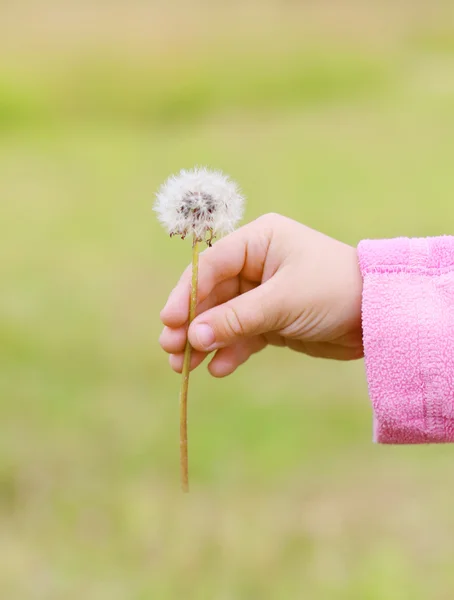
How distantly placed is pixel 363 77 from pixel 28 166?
821 mm

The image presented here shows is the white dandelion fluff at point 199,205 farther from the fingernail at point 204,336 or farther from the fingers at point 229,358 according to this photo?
the fingers at point 229,358

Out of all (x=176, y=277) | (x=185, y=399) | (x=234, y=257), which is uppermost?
(x=176, y=277)

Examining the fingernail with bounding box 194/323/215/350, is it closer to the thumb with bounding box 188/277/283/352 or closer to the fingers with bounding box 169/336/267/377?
the thumb with bounding box 188/277/283/352

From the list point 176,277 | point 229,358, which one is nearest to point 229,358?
point 229,358

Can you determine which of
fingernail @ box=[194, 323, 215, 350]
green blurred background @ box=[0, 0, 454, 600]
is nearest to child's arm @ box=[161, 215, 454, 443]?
fingernail @ box=[194, 323, 215, 350]

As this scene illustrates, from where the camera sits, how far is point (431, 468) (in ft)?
3.34

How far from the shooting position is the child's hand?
0.57m

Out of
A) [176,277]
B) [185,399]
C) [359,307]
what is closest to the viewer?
[185,399]

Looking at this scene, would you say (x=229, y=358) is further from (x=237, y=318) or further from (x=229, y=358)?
(x=237, y=318)

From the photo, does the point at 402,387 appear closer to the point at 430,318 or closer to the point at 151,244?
the point at 430,318

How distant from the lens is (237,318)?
57 centimetres

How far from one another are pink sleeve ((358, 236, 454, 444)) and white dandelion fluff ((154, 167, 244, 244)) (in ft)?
0.44

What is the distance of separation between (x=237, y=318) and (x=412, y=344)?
126 mm

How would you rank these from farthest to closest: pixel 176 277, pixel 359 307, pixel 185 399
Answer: pixel 176 277, pixel 359 307, pixel 185 399
